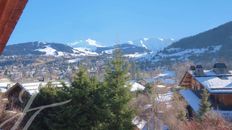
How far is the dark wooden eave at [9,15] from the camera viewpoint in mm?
2041

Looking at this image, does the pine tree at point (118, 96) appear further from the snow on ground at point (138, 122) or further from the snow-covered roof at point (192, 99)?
the snow-covered roof at point (192, 99)

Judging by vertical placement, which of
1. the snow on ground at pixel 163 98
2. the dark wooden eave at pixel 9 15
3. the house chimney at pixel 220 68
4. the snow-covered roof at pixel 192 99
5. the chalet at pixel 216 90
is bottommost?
the snow on ground at pixel 163 98

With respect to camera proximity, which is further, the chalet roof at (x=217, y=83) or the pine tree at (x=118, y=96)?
the chalet roof at (x=217, y=83)

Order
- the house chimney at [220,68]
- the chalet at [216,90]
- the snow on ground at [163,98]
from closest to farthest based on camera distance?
1. the chalet at [216,90]
2. the house chimney at [220,68]
3. the snow on ground at [163,98]

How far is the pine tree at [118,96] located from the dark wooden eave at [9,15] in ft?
64.5

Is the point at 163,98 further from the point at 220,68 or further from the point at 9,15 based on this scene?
the point at 9,15

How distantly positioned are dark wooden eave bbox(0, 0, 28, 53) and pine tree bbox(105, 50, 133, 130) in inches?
774

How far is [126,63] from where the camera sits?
24297mm

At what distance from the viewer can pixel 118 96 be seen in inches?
885

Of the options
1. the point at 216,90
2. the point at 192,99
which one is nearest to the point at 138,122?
the point at 216,90

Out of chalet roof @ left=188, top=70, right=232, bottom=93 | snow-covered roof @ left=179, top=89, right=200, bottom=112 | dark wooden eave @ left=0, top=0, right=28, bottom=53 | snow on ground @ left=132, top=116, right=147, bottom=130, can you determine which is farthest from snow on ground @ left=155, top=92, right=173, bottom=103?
dark wooden eave @ left=0, top=0, right=28, bottom=53

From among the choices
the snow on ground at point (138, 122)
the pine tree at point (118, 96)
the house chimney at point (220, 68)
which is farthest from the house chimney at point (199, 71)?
the pine tree at point (118, 96)

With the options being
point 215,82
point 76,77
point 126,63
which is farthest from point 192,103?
point 76,77

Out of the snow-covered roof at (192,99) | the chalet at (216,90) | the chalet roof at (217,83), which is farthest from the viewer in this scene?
the snow-covered roof at (192,99)
